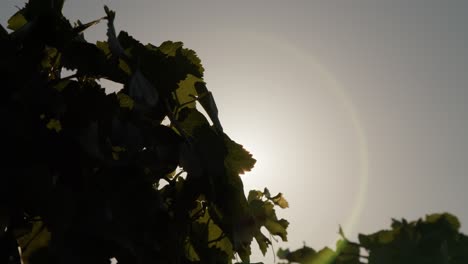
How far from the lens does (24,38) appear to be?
4.84 feet

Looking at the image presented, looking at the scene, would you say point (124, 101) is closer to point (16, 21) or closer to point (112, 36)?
point (112, 36)

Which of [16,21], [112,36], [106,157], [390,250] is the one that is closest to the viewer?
[106,157]

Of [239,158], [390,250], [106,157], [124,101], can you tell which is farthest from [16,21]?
[390,250]

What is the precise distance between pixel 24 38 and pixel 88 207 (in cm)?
63

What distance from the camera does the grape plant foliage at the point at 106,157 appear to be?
1.28 metres

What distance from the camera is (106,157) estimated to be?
142 centimetres

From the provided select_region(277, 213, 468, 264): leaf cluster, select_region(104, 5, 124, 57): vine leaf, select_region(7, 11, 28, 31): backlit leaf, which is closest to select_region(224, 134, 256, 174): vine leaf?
select_region(104, 5, 124, 57): vine leaf

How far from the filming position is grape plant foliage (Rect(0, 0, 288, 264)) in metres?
1.28

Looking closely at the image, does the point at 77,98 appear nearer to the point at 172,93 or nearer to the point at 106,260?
the point at 172,93

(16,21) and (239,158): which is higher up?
(16,21)

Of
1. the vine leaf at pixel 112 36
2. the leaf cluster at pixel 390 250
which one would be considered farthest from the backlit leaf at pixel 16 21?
the leaf cluster at pixel 390 250

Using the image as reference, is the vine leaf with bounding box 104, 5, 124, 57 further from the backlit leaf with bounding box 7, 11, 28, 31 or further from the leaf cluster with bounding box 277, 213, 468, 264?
the leaf cluster with bounding box 277, 213, 468, 264

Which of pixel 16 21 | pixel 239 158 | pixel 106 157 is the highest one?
pixel 16 21

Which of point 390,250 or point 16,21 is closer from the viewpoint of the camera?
point 16,21
